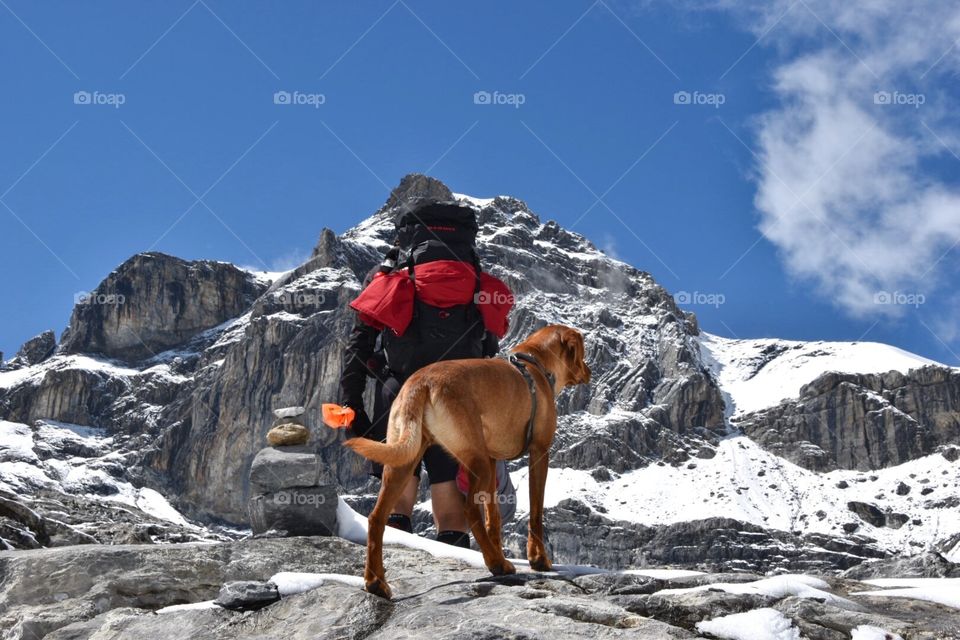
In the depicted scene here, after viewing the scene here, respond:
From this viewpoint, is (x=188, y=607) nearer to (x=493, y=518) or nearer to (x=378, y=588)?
(x=378, y=588)

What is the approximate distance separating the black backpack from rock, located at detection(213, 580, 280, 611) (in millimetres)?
2823

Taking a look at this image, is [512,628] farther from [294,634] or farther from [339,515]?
[339,515]

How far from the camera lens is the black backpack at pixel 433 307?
9.37 metres

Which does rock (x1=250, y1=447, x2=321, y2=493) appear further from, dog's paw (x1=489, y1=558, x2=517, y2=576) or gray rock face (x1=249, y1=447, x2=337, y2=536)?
dog's paw (x1=489, y1=558, x2=517, y2=576)

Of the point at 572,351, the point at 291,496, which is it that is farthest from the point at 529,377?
the point at 291,496

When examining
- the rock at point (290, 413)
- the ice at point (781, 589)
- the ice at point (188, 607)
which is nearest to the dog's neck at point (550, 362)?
the ice at point (781, 589)

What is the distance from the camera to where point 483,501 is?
722 centimetres

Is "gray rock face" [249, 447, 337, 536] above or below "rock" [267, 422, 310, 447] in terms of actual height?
below

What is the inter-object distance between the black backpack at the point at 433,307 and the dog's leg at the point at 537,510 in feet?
6.10

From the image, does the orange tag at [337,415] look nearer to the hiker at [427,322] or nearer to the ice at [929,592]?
the hiker at [427,322]

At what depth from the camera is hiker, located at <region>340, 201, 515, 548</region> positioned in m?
9.27

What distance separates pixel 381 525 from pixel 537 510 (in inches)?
62.2

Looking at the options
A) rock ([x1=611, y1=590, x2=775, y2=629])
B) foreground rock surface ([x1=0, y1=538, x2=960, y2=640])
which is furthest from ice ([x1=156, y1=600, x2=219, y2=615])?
rock ([x1=611, y1=590, x2=775, y2=629])

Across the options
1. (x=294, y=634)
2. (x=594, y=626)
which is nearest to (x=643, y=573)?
(x=594, y=626)
